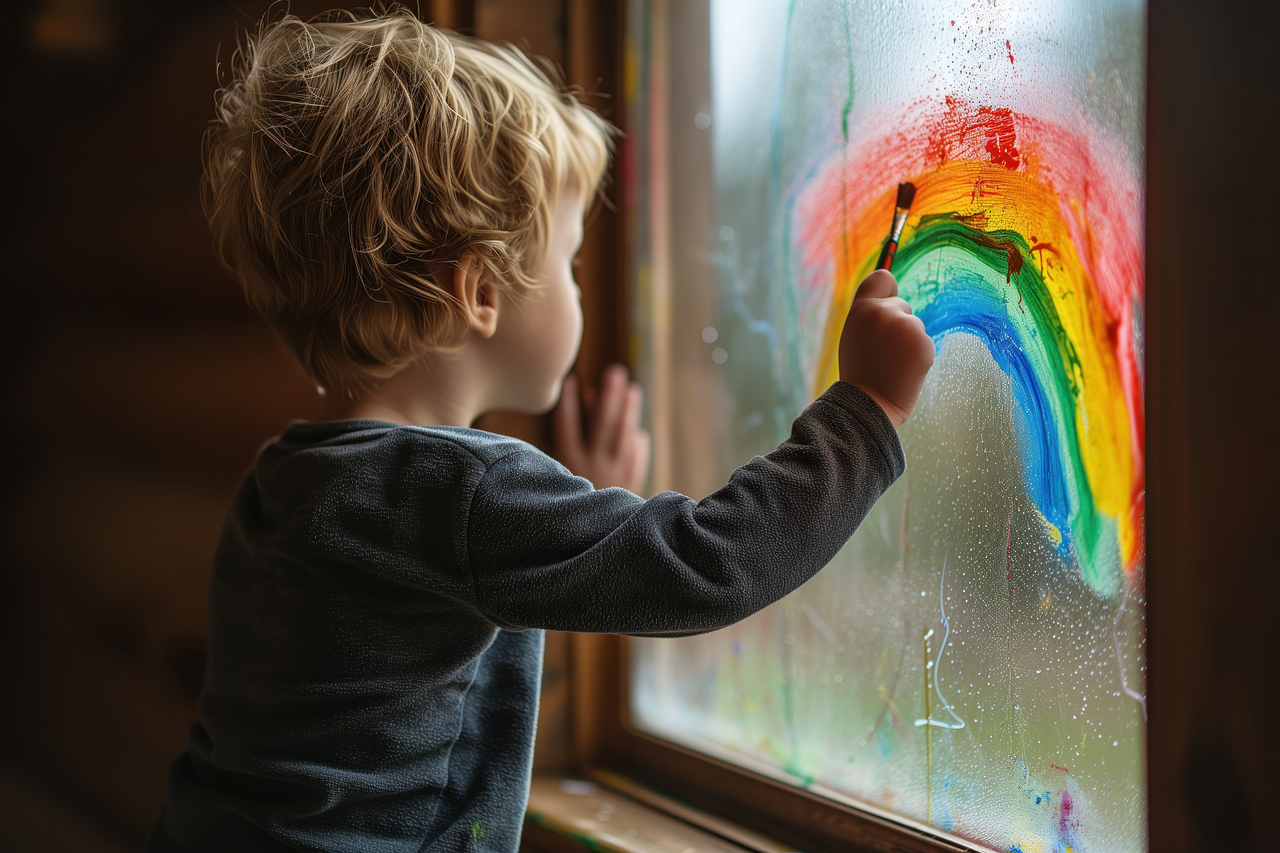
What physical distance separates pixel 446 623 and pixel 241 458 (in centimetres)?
52

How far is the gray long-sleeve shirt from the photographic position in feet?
1.60

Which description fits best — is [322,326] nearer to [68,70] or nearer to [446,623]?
[446,623]

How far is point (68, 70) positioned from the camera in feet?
3.01

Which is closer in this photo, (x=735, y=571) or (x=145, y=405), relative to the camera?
(x=735, y=571)

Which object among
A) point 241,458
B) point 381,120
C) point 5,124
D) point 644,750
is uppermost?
point 5,124

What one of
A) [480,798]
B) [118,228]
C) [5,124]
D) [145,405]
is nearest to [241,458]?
[145,405]

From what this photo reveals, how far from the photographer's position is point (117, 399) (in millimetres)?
958

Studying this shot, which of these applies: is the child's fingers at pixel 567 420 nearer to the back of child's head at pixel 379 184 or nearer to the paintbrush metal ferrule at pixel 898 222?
the back of child's head at pixel 379 184

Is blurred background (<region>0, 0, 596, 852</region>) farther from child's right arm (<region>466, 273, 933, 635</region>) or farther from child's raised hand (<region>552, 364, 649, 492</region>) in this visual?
Result: child's right arm (<region>466, 273, 933, 635</region>)

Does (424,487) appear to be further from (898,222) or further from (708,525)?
(898,222)

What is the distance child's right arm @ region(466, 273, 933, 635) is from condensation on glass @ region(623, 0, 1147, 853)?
0.08m

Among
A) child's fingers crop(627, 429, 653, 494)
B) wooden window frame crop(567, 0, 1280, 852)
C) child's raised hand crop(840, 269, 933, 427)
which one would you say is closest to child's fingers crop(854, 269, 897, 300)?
child's raised hand crop(840, 269, 933, 427)

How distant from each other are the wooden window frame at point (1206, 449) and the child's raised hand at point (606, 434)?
1.70ft

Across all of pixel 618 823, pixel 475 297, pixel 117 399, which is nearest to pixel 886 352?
pixel 475 297
